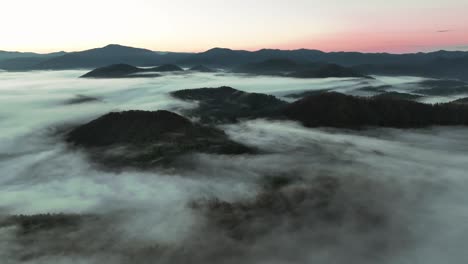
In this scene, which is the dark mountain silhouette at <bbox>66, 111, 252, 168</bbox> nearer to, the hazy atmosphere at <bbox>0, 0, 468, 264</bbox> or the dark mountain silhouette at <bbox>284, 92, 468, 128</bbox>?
the hazy atmosphere at <bbox>0, 0, 468, 264</bbox>

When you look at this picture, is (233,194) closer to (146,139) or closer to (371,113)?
(146,139)

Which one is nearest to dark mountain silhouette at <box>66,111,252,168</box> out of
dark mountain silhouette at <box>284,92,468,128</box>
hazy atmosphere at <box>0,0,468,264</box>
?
hazy atmosphere at <box>0,0,468,264</box>

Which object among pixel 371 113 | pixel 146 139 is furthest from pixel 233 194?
pixel 371 113

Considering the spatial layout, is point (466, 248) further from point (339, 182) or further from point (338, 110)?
point (338, 110)

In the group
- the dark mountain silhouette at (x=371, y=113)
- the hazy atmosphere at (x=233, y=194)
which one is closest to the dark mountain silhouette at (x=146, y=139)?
the hazy atmosphere at (x=233, y=194)

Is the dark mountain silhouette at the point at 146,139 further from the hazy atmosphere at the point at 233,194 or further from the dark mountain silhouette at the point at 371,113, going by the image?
the dark mountain silhouette at the point at 371,113
